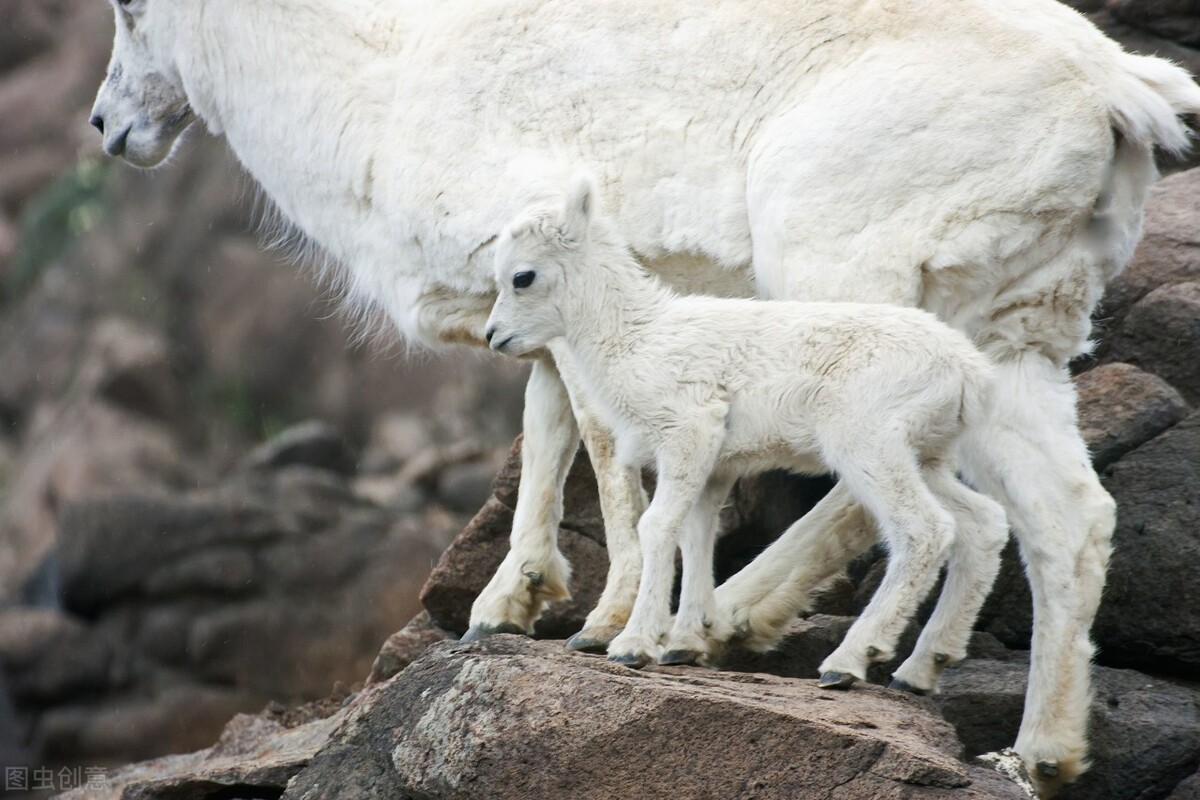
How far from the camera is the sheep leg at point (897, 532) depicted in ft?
17.0

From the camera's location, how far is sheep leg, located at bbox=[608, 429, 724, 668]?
211 inches

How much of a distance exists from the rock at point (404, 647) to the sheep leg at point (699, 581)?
9.17 feet

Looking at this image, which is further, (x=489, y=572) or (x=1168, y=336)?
(x=489, y=572)

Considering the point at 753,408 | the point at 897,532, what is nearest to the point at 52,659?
the point at 753,408

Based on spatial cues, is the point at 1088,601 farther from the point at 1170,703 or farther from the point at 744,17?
the point at 744,17

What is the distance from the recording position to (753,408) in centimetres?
545

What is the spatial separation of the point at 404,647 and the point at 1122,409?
397 centimetres

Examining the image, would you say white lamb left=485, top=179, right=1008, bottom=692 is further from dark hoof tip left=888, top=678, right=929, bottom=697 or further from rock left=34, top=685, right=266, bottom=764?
rock left=34, top=685, right=266, bottom=764

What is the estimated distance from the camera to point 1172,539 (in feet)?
22.8

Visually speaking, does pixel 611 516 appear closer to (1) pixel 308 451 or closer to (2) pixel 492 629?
(2) pixel 492 629

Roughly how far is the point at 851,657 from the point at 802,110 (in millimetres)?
2305

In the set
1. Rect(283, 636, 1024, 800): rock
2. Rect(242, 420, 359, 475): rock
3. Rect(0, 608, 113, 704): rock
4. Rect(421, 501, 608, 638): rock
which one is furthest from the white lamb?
Rect(242, 420, 359, 475): rock

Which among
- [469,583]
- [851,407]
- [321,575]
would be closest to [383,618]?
[321,575]

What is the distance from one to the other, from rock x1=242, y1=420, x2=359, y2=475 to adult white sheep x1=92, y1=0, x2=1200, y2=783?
1204cm
